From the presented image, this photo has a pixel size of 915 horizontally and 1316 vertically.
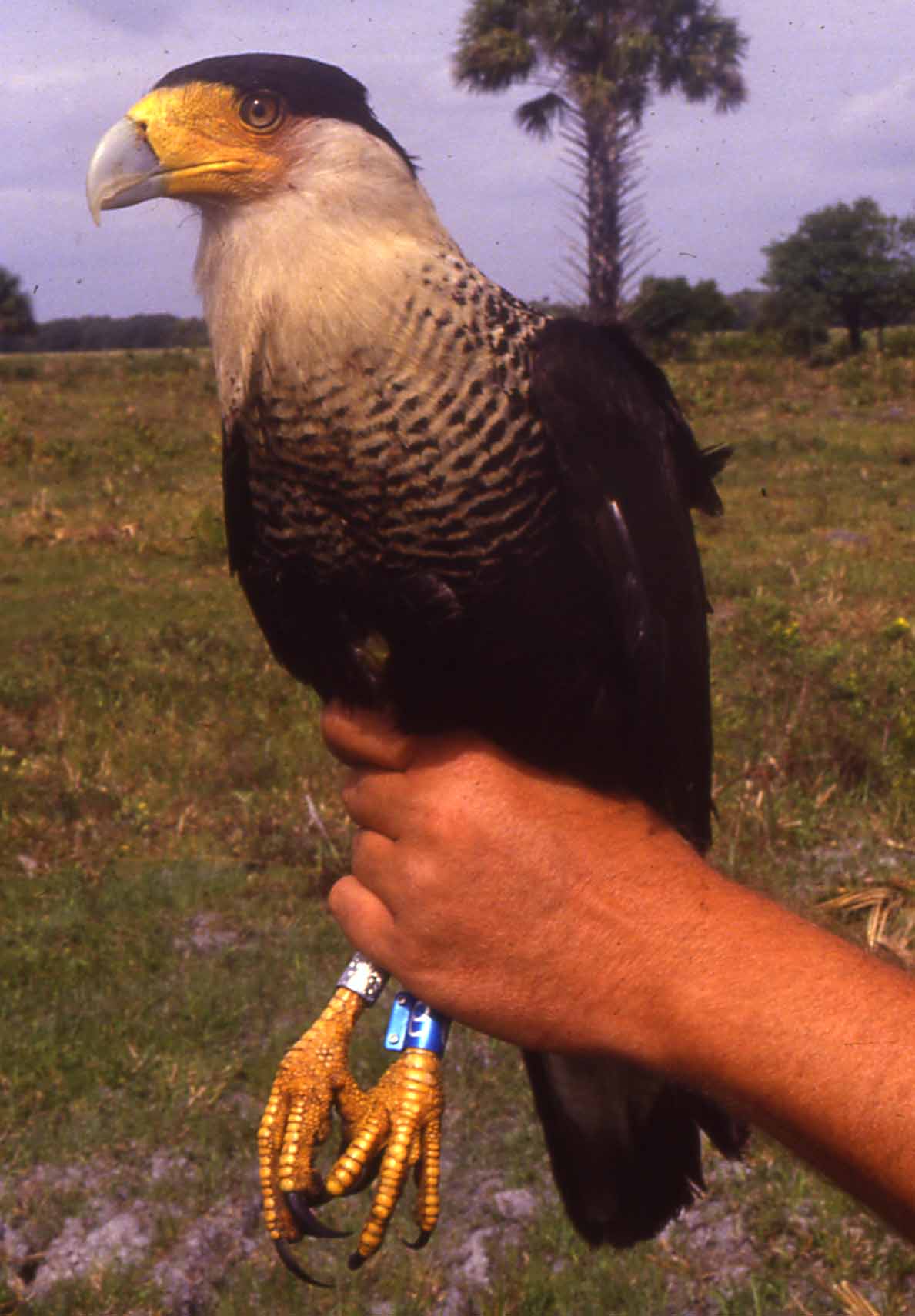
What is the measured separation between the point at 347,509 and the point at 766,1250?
1.87 meters

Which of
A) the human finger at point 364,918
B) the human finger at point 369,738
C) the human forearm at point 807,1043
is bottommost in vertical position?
the human finger at point 364,918

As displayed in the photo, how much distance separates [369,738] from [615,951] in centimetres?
52

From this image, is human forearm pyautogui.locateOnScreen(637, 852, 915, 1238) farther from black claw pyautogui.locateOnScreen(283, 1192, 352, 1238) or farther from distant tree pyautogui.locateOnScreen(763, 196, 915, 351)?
distant tree pyautogui.locateOnScreen(763, 196, 915, 351)

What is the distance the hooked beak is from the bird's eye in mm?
141

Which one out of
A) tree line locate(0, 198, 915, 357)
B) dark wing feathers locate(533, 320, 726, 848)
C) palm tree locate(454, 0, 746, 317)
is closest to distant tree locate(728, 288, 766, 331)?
tree line locate(0, 198, 915, 357)

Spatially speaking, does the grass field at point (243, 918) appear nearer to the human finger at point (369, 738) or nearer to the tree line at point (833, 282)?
the human finger at point (369, 738)

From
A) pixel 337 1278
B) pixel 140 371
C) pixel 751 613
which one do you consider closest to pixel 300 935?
pixel 337 1278

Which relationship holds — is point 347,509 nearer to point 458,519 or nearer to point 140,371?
point 458,519

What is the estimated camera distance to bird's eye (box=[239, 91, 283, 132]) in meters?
1.74

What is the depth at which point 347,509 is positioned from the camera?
1.62 m

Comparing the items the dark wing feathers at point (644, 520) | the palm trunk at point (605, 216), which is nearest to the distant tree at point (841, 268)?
the palm trunk at point (605, 216)

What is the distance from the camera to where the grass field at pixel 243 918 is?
2521mm

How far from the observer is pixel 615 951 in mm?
1454

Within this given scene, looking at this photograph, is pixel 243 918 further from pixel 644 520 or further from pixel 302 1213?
pixel 644 520
